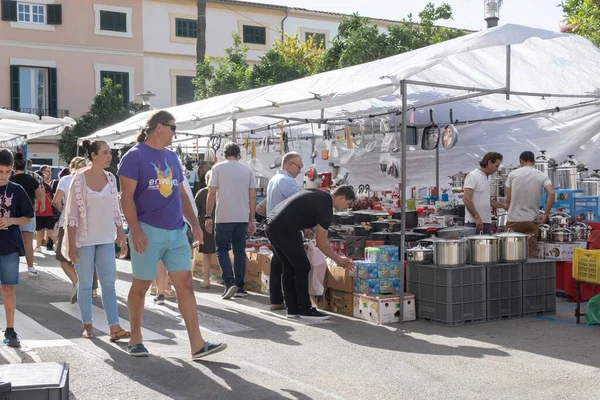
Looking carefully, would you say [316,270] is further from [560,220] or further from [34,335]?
[560,220]

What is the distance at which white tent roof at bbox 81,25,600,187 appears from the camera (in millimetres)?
9234

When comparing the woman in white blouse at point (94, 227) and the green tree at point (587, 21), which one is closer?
the woman in white blouse at point (94, 227)

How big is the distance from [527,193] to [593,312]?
8.43 ft

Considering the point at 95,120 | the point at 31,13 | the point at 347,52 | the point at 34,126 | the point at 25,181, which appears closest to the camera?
the point at 25,181

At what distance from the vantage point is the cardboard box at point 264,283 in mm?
10391

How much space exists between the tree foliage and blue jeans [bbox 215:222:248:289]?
550 inches

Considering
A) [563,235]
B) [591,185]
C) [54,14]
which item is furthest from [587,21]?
[54,14]

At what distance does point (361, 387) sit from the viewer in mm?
5824

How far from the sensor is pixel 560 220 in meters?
10.1

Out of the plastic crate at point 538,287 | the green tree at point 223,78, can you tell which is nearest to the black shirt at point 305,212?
the plastic crate at point 538,287

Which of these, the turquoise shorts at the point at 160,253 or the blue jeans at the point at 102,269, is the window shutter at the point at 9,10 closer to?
the blue jeans at the point at 102,269

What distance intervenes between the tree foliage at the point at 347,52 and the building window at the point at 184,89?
272 inches

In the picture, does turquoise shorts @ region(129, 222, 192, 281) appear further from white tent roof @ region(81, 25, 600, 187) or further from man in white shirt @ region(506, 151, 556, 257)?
man in white shirt @ region(506, 151, 556, 257)

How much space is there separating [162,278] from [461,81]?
205 inches
